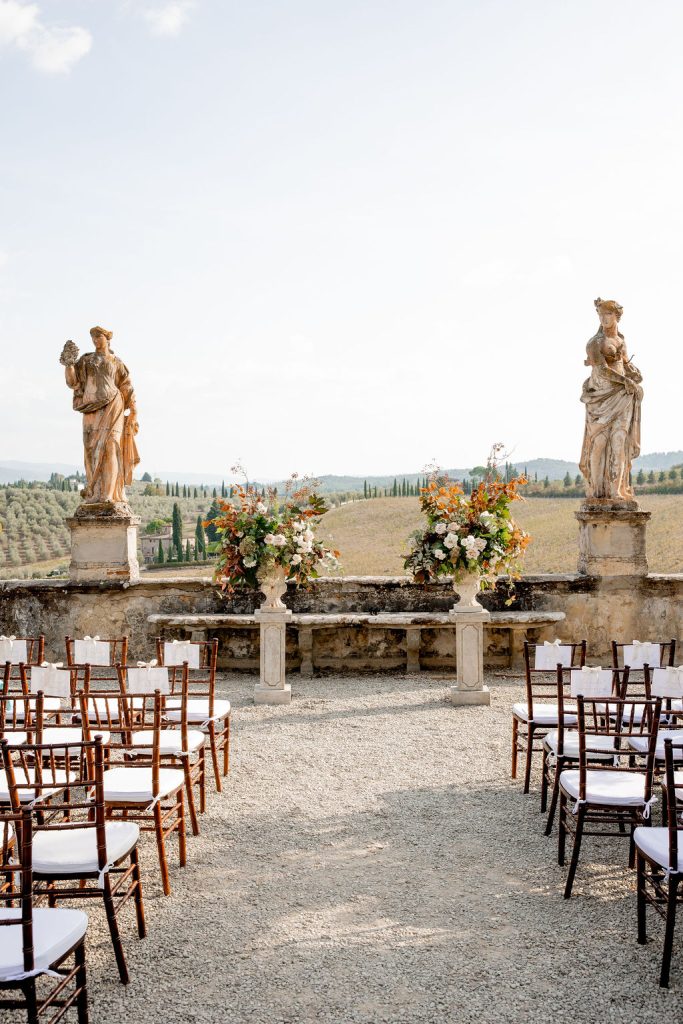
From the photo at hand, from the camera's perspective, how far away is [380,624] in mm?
9117

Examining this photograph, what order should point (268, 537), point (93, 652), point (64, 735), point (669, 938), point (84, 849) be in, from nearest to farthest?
point (669, 938) < point (84, 849) < point (64, 735) < point (93, 652) < point (268, 537)

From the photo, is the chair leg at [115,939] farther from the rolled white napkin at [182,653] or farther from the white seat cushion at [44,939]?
the rolled white napkin at [182,653]

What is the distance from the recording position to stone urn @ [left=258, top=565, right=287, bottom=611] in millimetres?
8148

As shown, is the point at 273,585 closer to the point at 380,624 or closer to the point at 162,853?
the point at 380,624

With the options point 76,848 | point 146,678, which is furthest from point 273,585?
point 76,848

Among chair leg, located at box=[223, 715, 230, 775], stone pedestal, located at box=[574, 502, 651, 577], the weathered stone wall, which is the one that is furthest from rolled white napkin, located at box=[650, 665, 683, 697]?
stone pedestal, located at box=[574, 502, 651, 577]

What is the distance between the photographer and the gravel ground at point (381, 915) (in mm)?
3117

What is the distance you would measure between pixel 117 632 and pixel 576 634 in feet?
16.7

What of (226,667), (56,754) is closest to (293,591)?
(226,667)

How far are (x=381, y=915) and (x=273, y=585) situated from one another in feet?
15.1

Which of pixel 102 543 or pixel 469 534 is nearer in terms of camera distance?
pixel 469 534

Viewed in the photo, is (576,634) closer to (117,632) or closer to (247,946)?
(117,632)

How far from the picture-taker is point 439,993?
317 cm

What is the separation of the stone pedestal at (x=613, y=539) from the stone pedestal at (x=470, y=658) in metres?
2.19
